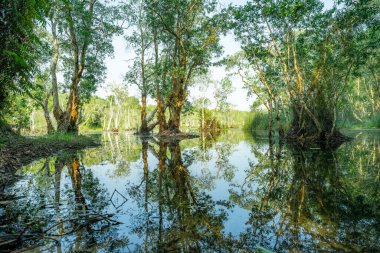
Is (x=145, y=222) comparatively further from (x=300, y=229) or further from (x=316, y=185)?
(x=316, y=185)

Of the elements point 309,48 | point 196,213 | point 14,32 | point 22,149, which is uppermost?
point 309,48

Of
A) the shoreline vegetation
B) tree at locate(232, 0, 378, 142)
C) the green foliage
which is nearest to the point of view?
the green foliage

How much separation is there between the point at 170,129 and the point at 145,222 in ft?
66.8

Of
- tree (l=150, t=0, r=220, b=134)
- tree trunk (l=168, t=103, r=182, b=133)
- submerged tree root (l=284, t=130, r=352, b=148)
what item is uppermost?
tree (l=150, t=0, r=220, b=134)

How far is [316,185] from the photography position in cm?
385

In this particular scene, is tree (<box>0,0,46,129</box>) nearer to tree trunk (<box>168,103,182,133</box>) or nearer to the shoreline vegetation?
the shoreline vegetation

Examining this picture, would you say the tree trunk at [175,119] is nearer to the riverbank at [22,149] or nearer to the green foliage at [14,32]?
the riverbank at [22,149]

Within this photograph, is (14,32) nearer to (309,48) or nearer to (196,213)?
(196,213)

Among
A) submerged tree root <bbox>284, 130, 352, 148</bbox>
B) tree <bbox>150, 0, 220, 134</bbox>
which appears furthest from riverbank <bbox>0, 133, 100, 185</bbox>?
submerged tree root <bbox>284, 130, 352, 148</bbox>

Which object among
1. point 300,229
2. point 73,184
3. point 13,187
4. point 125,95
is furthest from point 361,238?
point 125,95

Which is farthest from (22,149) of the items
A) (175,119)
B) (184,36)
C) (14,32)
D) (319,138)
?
(184,36)

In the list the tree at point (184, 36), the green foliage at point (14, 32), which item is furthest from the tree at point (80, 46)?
the green foliage at point (14, 32)

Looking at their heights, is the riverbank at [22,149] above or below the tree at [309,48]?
below

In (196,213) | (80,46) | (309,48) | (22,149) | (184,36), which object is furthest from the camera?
(184,36)
